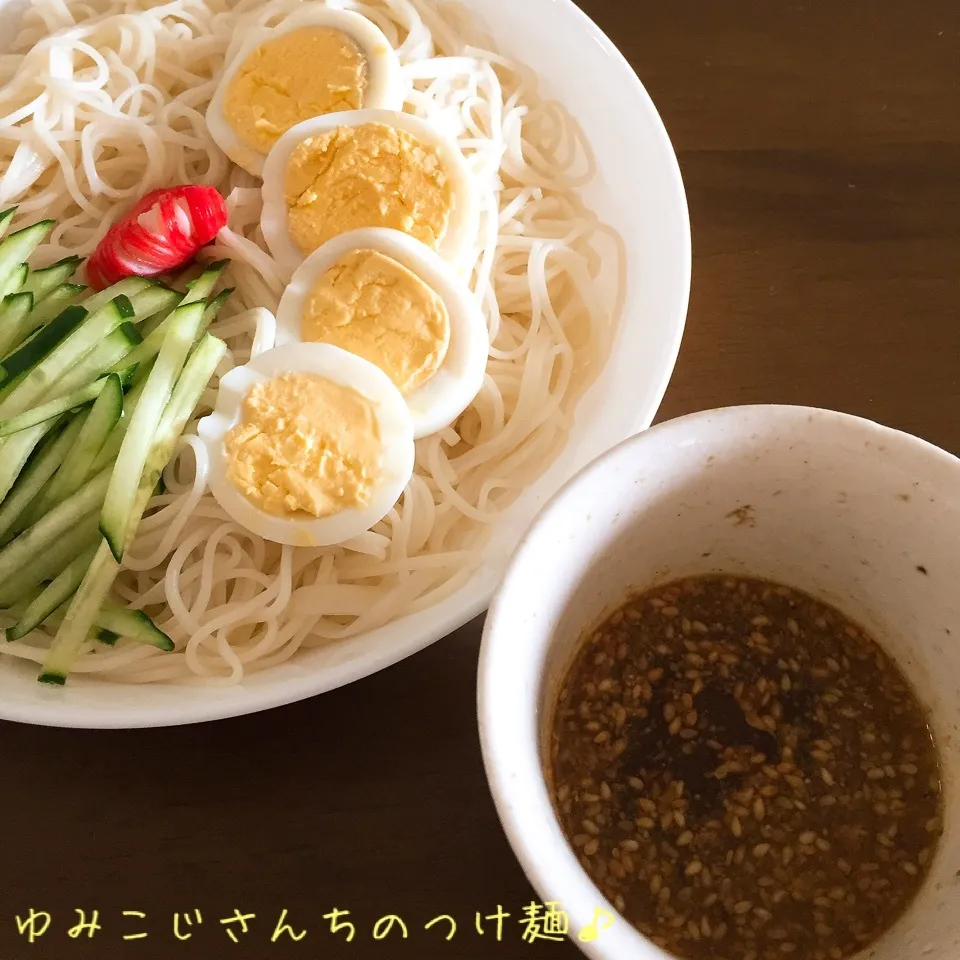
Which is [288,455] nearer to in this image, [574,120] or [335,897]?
[335,897]

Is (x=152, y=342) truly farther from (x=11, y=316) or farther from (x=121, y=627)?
(x=121, y=627)

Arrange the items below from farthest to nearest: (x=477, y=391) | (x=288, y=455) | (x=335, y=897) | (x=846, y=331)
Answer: (x=846, y=331), (x=477, y=391), (x=288, y=455), (x=335, y=897)

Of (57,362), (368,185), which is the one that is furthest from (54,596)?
(368,185)

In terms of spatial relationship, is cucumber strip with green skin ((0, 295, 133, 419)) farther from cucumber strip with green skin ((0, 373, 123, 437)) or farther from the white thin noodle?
the white thin noodle

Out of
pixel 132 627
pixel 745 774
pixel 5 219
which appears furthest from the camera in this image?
pixel 5 219

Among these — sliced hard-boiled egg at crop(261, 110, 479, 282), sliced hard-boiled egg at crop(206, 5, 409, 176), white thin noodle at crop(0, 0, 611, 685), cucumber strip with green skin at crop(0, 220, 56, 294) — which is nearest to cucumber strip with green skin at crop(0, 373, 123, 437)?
white thin noodle at crop(0, 0, 611, 685)

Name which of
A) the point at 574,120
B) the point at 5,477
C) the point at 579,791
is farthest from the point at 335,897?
the point at 574,120

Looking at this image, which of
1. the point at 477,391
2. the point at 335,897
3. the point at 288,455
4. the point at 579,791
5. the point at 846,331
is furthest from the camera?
the point at 846,331
